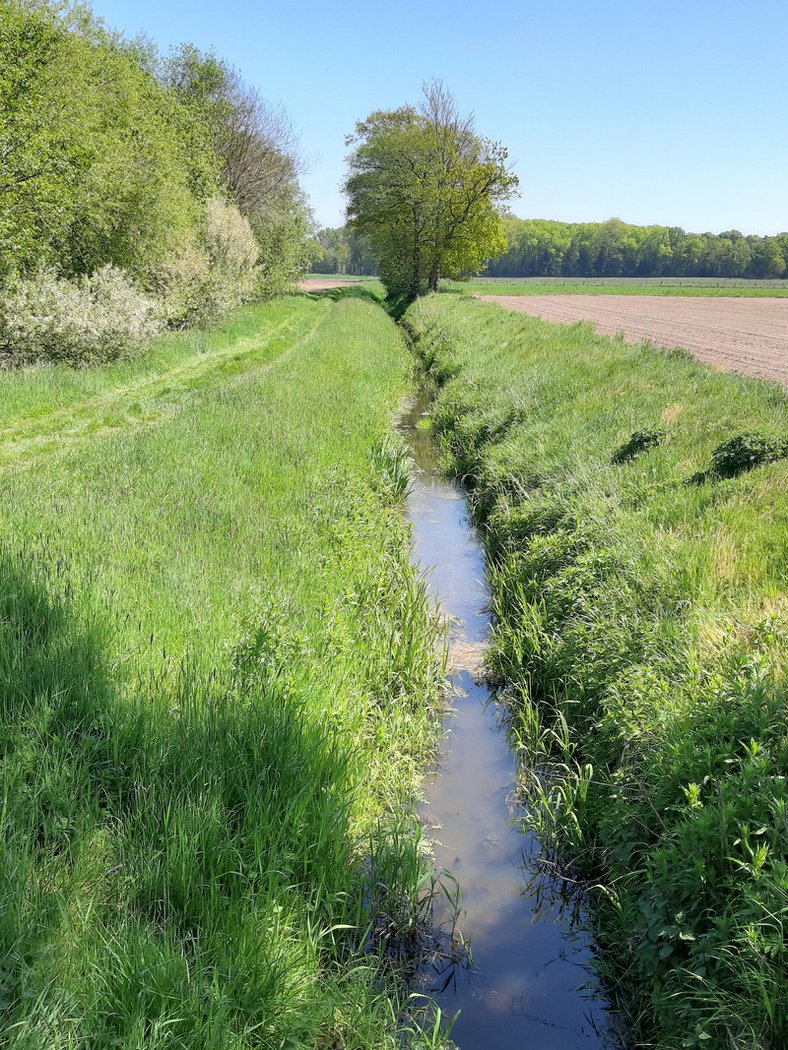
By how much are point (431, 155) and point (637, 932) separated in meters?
53.9

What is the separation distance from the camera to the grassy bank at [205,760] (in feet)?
8.39

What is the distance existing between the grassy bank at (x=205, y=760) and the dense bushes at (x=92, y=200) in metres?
9.19

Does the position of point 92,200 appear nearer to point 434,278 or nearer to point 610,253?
point 434,278

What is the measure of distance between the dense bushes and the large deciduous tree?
20.6 m

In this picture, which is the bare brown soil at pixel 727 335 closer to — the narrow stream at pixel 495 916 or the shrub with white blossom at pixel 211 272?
the narrow stream at pixel 495 916

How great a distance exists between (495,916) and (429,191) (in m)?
51.4

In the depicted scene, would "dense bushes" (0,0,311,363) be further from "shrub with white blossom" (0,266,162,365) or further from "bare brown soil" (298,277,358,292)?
"bare brown soil" (298,277,358,292)

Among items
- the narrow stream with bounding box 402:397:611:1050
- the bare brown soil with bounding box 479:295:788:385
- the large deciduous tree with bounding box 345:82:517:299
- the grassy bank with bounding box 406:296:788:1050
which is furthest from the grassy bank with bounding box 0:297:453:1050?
the large deciduous tree with bounding box 345:82:517:299

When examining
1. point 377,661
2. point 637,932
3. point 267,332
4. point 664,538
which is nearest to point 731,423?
point 664,538

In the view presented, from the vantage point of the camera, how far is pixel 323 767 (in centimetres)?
399

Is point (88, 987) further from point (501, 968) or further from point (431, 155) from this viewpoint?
point (431, 155)

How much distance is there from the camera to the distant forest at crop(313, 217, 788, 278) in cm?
11275

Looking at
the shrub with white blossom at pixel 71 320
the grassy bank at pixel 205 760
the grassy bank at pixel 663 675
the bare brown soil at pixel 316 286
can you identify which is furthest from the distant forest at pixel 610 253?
the grassy bank at pixel 205 760

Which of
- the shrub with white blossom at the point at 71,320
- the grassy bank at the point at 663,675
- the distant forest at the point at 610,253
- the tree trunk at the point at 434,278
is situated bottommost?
the grassy bank at the point at 663,675
